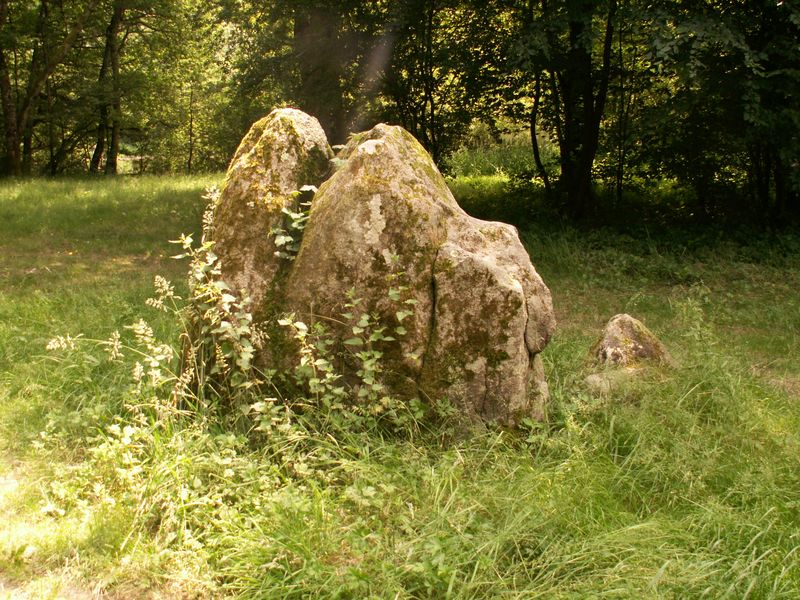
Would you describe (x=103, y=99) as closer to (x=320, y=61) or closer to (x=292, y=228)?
(x=320, y=61)

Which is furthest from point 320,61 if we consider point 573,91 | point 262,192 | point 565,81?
point 262,192

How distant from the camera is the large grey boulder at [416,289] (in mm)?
4262

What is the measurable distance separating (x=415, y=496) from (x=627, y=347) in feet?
8.21

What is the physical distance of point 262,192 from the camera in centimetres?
470

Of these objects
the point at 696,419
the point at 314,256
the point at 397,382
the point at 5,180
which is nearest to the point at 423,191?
the point at 314,256

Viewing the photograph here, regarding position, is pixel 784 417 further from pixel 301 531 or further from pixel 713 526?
pixel 301 531

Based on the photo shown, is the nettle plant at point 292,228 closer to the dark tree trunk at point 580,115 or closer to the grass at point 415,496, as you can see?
the grass at point 415,496

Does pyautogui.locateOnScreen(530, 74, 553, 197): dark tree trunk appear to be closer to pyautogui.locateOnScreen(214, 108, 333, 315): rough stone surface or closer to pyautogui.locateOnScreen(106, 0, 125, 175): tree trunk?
pyautogui.locateOnScreen(214, 108, 333, 315): rough stone surface

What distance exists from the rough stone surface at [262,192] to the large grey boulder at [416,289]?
0.07 feet

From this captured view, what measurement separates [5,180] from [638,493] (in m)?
17.3

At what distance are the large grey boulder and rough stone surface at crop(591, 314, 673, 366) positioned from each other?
1028 mm

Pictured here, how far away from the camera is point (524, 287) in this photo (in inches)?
183

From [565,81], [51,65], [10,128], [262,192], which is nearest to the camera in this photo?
[262,192]

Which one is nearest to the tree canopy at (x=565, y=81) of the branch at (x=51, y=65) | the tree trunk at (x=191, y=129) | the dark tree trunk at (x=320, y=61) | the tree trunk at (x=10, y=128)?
the dark tree trunk at (x=320, y=61)
